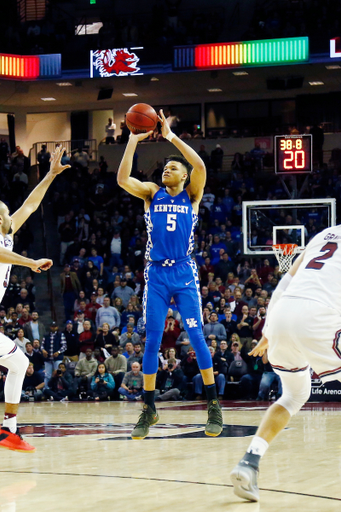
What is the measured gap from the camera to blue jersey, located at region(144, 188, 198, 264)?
700 centimetres

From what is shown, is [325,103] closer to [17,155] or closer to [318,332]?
[17,155]

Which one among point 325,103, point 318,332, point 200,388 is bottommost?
point 200,388

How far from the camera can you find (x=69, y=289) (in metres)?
19.0

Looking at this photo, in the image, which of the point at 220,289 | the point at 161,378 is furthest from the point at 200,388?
the point at 220,289

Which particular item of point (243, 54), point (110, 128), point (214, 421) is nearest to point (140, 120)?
point (214, 421)

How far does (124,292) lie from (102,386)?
3438 mm

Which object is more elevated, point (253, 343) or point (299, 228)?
point (299, 228)

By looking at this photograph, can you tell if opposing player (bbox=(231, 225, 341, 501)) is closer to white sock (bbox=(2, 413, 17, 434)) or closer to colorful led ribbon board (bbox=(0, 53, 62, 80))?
white sock (bbox=(2, 413, 17, 434))

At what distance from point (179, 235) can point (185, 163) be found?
2.53 feet

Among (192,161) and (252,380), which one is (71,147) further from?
(192,161)

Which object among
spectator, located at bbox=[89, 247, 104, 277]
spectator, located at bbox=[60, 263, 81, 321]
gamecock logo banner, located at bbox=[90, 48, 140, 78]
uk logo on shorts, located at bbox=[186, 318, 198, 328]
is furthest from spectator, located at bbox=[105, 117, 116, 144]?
uk logo on shorts, located at bbox=[186, 318, 198, 328]

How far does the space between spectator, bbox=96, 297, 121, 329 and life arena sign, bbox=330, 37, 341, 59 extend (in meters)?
10.0

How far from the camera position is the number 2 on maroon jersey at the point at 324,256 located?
14.8 ft

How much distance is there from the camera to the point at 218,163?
24.1 metres
